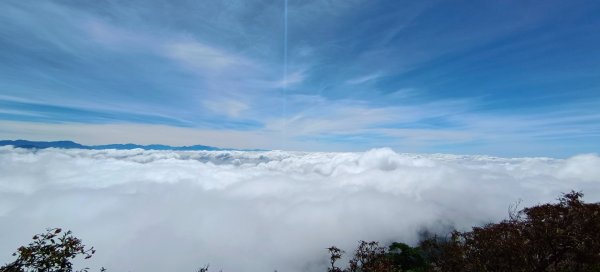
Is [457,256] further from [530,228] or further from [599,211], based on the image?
[599,211]

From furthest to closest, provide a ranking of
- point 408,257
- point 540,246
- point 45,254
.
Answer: point 408,257, point 540,246, point 45,254

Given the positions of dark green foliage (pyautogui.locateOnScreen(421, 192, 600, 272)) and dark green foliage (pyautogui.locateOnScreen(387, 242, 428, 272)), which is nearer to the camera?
dark green foliage (pyautogui.locateOnScreen(421, 192, 600, 272))

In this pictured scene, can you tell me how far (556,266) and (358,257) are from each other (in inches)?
560

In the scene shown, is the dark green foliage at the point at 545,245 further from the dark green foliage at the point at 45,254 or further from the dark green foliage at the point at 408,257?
the dark green foliage at the point at 408,257

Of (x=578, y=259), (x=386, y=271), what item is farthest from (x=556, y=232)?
(x=386, y=271)

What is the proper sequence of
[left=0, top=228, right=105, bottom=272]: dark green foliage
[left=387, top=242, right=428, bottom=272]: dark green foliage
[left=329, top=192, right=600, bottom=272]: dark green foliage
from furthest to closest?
[left=387, top=242, right=428, bottom=272]: dark green foliage → [left=329, top=192, right=600, bottom=272]: dark green foliage → [left=0, top=228, right=105, bottom=272]: dark green foliage

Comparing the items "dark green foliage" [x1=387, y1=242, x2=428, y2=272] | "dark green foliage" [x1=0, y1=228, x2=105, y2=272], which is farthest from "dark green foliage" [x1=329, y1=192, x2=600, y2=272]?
"dark green foliage" [x1=387, y1=242, x2=428, y2=272]

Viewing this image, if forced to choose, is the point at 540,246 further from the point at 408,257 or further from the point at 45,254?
the point at 408,257

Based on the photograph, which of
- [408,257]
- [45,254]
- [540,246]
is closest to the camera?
[45,254]

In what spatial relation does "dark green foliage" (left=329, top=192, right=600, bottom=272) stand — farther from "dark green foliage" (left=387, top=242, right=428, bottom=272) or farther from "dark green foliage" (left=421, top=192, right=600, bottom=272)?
"dark green foliage" (left=387, top=242, right=428, bottom=272)

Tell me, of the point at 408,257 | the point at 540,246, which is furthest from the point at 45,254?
the point at 408,257

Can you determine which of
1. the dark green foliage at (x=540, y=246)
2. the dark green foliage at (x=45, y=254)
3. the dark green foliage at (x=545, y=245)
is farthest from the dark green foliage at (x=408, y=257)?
the dark green foliage at (x=45, y=254)

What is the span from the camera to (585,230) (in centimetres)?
2186

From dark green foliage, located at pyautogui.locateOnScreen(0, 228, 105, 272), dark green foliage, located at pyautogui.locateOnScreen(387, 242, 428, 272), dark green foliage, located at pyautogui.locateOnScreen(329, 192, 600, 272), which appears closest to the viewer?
dark green foliage, located at pyautogui.locateOnScreen(0, 228, 105, 272)
